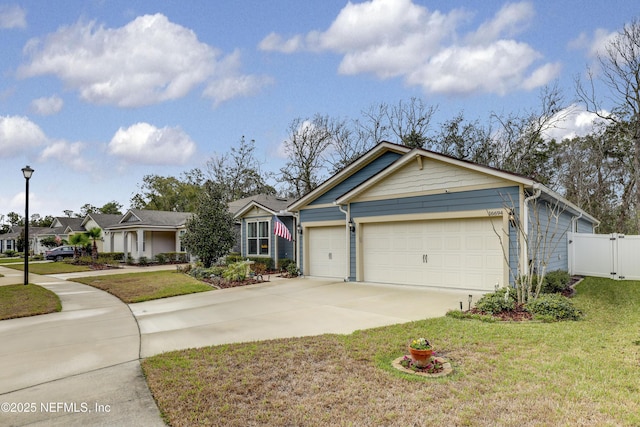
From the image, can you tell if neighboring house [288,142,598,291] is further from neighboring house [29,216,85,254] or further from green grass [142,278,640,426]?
neighboring house [29,216,85,254]

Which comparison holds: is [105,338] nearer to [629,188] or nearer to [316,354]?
[316,354]

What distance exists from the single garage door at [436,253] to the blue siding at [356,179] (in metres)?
2.28

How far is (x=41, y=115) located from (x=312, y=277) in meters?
16.5

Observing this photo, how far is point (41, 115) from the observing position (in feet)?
63.4

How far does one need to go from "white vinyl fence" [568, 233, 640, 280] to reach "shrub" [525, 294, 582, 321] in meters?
8.25

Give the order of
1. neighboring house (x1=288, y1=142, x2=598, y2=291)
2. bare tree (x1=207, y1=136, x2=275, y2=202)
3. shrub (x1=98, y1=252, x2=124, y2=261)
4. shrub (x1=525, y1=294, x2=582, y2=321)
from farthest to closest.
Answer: bare tree (x1=207, y1=136, x2=275, y2=202), shrub (x1=98, y1=252, x2=124, y2=261), neighboring house (x1=288, y1=142, x2=598, y2=291), shrub (x1=525, y1=294, x2=582, y2=321)

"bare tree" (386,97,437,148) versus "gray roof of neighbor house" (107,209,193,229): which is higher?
"bare tree" (386,97,437,148)

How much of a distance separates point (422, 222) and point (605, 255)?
7994 millimetres

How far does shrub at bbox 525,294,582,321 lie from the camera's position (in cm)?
734

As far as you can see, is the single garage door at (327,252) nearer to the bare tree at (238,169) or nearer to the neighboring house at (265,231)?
the neighboring house at (265,231)

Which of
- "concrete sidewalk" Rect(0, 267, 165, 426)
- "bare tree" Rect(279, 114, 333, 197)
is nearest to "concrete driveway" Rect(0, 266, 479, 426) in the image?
"concrete sidewalk" Rect(0, 267, 165, 426)

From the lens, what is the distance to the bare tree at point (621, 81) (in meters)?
20.3

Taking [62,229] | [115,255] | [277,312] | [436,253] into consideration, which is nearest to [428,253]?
[436,253]

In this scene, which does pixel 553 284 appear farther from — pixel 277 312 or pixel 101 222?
pixel 101 222
